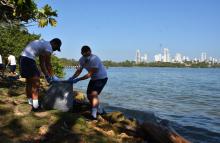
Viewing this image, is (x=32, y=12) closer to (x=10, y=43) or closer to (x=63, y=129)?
(x=63, y=129)

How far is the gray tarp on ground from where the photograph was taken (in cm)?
986

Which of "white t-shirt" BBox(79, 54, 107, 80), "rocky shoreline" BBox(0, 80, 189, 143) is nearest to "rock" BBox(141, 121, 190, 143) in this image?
"rocky shoreline" BBox(0, 80, 189, 143)

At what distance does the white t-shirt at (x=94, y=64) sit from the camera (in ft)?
33.4

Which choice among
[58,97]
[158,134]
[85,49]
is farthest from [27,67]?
[158,134]

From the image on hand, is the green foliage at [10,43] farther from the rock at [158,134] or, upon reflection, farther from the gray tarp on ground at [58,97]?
the rock at [158,134]

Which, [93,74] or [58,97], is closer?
[58,97]

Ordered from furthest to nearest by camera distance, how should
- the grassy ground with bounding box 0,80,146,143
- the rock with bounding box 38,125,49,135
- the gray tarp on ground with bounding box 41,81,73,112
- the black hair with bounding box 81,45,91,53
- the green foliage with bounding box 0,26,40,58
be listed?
the green foliage with bounding box 0,26,40,58 → the black hair with bounding box 81,45,91,53 → the gray tarp on ground with bounding box 41,81,73,112 → the rock with bounding box 38,125,49,135 → the grassy ground with bounding box 0,80,146,143

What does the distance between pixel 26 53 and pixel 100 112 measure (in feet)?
10.2

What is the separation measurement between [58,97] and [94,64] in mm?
1194

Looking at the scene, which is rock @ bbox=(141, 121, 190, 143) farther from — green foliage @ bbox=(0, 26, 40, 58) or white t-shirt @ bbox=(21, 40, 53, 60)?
green foliage @ bbox=(0, 26, 40, 58)

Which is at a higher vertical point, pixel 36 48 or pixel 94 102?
pixel 36 48

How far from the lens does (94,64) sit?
33.4 ft

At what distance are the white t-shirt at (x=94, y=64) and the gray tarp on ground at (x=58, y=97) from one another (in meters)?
0.66

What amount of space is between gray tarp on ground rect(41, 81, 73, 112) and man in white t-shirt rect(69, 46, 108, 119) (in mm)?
294
